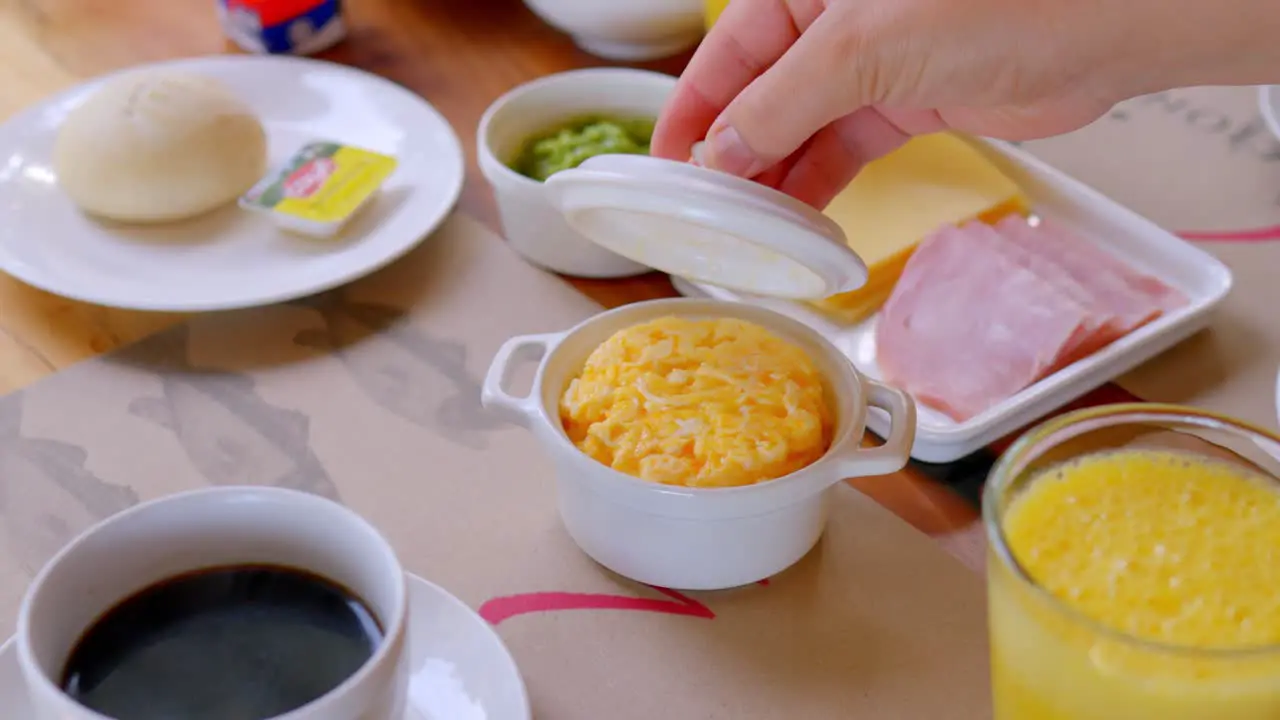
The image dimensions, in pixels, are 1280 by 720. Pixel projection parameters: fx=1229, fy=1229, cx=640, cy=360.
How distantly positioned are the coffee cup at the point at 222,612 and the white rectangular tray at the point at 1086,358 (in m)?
0.43

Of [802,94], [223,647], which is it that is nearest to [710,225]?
[802,94]

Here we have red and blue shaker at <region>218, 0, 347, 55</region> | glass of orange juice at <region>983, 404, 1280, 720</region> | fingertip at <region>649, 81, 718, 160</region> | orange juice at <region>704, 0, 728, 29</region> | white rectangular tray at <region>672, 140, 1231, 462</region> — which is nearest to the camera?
glass of orange juice at <region>983, 404, 1280, 720</region>

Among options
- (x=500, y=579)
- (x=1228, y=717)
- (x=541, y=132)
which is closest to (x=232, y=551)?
(x=500, y=579)

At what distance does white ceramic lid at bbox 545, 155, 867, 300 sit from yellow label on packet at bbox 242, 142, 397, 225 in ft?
1.01

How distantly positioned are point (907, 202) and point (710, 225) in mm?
407

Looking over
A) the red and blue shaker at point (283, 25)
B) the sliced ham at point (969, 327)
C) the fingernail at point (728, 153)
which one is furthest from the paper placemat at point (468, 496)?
the red and blue shaker at point (283, 25)

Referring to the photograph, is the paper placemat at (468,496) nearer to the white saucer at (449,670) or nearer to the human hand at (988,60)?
the white saucer at (449,670)

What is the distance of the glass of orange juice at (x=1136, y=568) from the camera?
20.8 inches

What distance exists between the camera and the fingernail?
84cm

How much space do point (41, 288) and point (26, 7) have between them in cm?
65

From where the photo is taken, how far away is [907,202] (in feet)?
3.57

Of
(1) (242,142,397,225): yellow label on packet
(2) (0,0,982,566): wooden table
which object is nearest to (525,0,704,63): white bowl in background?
(2) (0,0,982,566): wooden table

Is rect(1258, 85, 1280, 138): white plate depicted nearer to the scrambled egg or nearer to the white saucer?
the scrambled egg

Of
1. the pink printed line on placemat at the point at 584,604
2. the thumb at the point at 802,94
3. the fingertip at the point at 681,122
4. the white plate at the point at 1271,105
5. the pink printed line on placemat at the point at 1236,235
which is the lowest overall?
the pink printed line on placemat at the point at 584,604
